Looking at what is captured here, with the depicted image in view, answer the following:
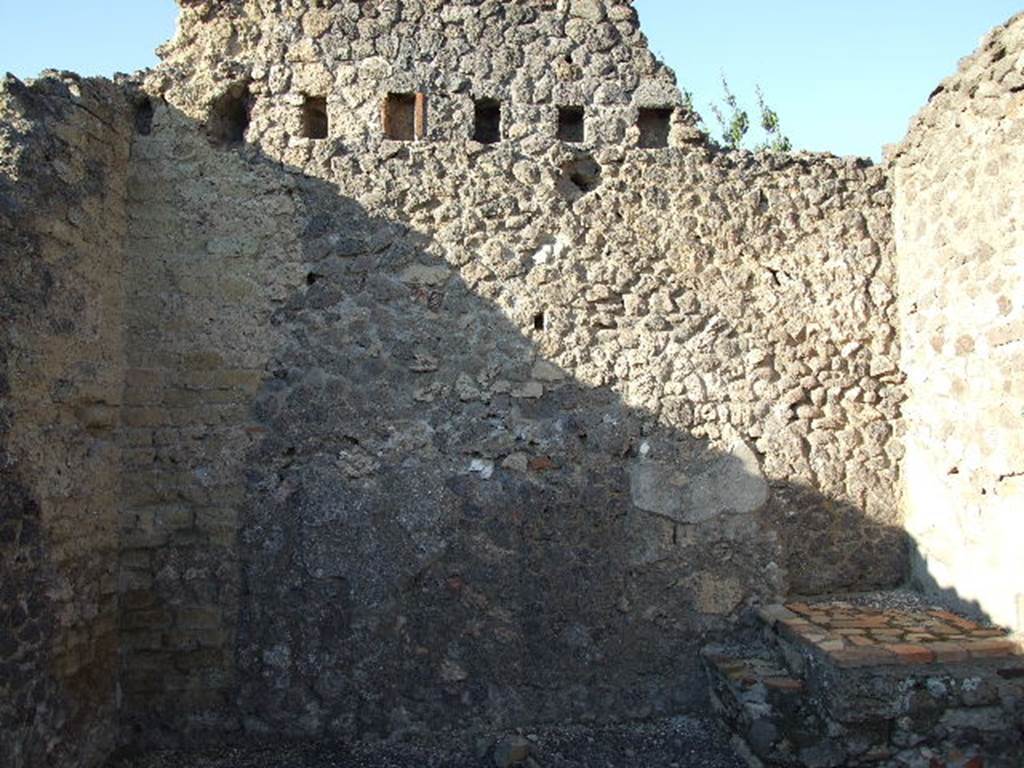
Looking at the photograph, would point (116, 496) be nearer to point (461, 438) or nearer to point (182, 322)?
point (182, 322)

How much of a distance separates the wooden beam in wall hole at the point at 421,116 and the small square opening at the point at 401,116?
0.02m

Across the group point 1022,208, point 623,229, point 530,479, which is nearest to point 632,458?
point 530,479

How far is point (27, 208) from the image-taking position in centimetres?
333

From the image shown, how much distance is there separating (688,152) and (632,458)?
1505 millimetres

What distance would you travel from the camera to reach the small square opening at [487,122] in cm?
429

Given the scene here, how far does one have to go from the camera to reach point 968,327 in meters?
3.71

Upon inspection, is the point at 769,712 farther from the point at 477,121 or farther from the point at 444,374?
the point at 477,121

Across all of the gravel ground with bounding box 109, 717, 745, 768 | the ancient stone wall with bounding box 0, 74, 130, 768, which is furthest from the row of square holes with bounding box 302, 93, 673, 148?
the gravel ground with bounding box 109, 717, 745, 768

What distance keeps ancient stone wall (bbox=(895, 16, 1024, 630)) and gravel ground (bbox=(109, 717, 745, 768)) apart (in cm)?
130

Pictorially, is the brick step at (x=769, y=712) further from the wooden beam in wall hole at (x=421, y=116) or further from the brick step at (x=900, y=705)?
the wooden beam in wall hole at (x=421, y=116)

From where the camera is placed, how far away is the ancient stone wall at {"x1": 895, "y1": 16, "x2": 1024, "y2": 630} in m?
3.46

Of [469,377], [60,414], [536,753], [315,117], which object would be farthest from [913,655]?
[315,117]

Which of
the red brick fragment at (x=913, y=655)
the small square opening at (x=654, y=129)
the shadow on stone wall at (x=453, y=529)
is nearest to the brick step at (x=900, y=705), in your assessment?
the red brick fragment at (x=913, y=655)

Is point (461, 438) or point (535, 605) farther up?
point (461, 438)
